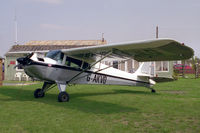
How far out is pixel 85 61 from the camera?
9836mm

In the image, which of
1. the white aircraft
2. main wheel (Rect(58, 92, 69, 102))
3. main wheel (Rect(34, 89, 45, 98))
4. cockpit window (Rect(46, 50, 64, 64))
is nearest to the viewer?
the white aircraft

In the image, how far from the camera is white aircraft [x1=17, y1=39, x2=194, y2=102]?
728cm

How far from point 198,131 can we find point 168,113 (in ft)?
5.85

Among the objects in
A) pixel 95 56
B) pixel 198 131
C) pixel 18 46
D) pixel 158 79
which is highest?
pixel 18 46

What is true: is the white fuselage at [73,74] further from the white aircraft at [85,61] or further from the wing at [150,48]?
the wing at [150,48]

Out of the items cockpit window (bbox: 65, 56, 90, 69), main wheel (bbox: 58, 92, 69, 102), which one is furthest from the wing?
main wheel (bbox: 58, 92, 69, 102)

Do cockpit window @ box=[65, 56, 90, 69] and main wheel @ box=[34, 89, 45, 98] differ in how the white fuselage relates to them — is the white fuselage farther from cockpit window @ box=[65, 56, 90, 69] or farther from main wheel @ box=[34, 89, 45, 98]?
main wheel @ box=[34, 89, 45, 98]

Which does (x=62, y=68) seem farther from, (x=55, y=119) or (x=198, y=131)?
(x=198, y=131)

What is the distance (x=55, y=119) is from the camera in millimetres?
5297

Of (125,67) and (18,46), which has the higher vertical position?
(18,46)

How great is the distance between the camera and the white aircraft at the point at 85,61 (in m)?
7.28

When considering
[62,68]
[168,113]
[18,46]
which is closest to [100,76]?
[62,68]

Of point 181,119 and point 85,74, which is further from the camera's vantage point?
point 85,74

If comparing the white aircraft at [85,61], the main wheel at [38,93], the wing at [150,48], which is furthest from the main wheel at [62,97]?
the wing at [150,48]
